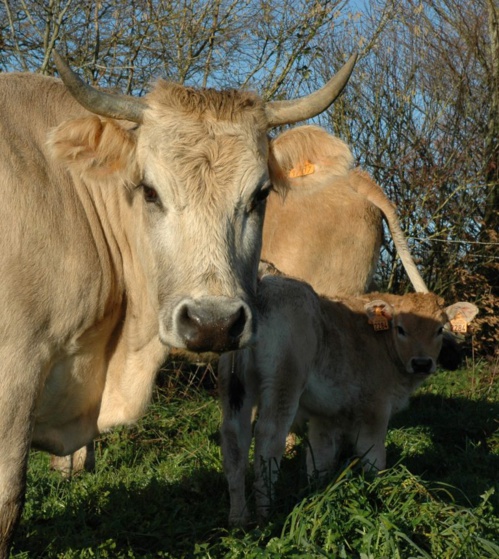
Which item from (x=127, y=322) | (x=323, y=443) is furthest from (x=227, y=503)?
(x=127, y=322)

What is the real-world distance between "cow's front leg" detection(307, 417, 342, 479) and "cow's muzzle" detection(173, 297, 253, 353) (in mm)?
2923

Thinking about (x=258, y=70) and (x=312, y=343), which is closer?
(x=312, y=343)

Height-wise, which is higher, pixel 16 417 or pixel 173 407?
pixel 16 417

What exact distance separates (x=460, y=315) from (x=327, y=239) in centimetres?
144

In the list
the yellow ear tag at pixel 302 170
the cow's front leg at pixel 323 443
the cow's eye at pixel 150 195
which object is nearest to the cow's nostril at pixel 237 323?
the cow's eye at pixel 150 195

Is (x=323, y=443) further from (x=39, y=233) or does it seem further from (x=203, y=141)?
(x=39, y=233)

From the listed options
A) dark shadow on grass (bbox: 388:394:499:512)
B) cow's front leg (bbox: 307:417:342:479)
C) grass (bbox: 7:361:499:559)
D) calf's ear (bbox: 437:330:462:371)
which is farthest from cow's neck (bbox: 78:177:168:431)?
calf's ear (bbox: 437:330:462:371)

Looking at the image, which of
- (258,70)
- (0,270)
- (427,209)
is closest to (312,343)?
(0,270)

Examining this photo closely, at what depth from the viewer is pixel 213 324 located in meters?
3.57

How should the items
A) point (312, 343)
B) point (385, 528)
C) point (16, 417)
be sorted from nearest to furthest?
point (16, 417) → point (385, 528) → point (312, 343)

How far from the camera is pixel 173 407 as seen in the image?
25.9 ft

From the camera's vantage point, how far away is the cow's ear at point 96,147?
13.0 ft

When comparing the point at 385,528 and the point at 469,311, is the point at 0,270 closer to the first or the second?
the point at 385,528

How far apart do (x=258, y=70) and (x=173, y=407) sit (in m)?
3.98
